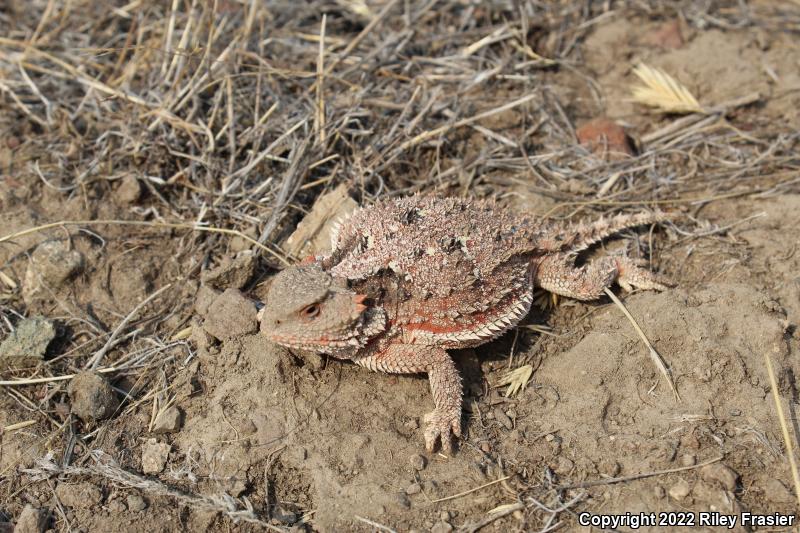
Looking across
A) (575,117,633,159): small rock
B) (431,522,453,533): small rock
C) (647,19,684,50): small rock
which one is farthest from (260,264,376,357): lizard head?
(647,19,684,50): small rock

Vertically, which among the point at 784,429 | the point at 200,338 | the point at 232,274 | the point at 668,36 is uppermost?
the point at 668,36

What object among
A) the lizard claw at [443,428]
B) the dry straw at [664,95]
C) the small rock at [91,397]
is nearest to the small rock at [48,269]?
the small rock at [91,397]

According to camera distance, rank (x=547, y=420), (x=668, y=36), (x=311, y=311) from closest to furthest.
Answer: (x=311, y=311) → (x=547, y=420) → (x=668, y=36)

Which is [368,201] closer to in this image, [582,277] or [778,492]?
[582,277]

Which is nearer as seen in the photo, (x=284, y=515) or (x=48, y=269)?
(x=284, y=515)

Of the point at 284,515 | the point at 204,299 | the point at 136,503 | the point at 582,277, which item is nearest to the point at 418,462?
the point at 284,515

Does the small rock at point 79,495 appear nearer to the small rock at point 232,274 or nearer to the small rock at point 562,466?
the small rock at point 232,274

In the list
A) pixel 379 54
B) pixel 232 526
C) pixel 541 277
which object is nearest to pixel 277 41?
pixel 379 54
